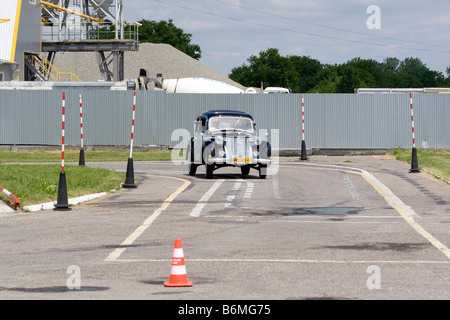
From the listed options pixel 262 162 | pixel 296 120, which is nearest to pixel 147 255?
pixel 262 162

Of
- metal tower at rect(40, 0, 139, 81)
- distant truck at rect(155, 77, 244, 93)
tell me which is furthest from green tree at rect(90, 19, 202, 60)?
distant truck at rect(155, 77, 244, 93)

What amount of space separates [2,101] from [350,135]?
16466 millimetres

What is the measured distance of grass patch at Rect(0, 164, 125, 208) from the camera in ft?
57.0

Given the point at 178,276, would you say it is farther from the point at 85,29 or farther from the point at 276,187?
the point at 85,29

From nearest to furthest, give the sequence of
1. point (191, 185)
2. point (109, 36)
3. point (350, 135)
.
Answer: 1. point (191, 185)
2. point (350, 135)
3. point (109, 36)

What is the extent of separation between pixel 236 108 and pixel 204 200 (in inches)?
870

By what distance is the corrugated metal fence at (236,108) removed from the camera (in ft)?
127

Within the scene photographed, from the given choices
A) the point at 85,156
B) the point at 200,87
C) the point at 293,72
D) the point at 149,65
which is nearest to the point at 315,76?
the point at 293,72

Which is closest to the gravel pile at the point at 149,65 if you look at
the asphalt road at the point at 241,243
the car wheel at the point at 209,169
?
the car wheel at the point at 209,169

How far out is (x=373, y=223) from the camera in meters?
14.2

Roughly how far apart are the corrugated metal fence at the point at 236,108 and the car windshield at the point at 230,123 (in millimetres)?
14748

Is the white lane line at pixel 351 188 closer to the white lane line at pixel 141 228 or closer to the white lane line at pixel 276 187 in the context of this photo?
the white lane line at pixel 276 187

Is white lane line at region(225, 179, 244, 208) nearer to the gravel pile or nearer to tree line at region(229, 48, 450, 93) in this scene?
tree line at region(229, 48, 450, 93)
